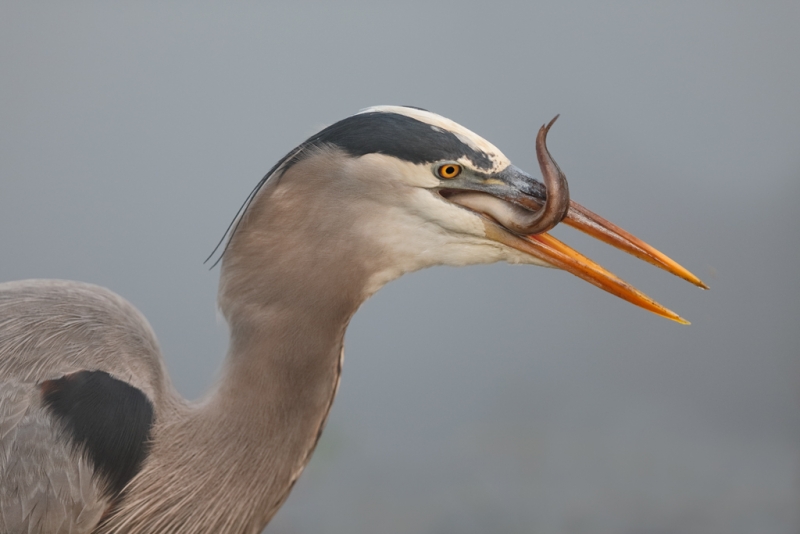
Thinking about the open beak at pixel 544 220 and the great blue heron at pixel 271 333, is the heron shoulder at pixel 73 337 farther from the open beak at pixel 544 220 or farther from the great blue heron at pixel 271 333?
the open beak at pixel 544 220

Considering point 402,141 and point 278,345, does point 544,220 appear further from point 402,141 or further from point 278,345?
point 278,345

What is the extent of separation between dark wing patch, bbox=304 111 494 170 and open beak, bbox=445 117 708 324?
0.15 ft

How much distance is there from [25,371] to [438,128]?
25.5 inches

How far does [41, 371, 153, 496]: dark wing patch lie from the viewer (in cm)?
101

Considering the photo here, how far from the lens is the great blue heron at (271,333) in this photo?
3.26 feet

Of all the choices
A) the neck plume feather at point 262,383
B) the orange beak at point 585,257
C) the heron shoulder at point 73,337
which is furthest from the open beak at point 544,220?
the heron shoulder at point 73,337

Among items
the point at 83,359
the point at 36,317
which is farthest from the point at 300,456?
the point at 36,317

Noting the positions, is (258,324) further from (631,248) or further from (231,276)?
(631,248)

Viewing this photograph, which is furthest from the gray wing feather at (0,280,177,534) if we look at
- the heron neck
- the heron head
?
the heron head

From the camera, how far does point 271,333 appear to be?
1.05 meters

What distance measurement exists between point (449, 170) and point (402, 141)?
72 mm

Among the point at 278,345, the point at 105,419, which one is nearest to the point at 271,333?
the point at 278,345

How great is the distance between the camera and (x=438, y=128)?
1.00m

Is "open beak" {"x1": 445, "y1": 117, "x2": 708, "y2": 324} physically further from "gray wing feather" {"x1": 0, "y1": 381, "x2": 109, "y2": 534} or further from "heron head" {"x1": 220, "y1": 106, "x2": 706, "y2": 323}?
"gray wing feather" {"x1": 0, "y1": 381, "x2": 109, "y2": 534}
